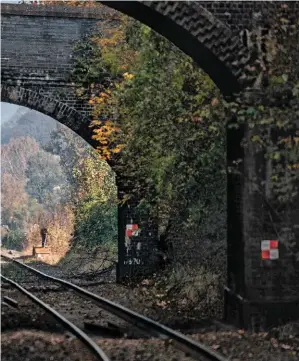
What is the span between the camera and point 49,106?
18.3 m

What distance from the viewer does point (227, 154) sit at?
1109 cm

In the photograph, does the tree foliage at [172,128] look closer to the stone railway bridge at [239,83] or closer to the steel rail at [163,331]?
the stone railway bridge at [239,83]

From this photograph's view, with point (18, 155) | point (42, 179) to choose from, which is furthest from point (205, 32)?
point (18, 155)

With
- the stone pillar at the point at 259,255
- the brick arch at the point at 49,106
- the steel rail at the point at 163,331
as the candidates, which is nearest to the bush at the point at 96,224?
the brick arch at the point at 49,106

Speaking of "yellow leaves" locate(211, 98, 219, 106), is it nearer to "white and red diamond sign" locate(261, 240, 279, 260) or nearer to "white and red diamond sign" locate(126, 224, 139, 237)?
"white and red diamond sign" locate(261, 240, 279, 260)

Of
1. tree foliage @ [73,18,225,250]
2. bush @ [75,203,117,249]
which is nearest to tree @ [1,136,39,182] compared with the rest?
bush @ [75,203,117,249]

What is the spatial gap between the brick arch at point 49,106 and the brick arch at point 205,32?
8.15 m

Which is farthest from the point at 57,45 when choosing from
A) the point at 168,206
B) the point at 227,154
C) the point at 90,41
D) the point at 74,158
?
the point at 74,158

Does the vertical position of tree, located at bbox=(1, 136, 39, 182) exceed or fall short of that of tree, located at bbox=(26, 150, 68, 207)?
it exceeds it

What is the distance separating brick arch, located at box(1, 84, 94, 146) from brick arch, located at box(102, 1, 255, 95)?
8153 millimetres

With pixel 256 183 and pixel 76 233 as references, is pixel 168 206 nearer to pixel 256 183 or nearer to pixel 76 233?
pixel 256 183

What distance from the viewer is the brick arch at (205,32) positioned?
9.91 m

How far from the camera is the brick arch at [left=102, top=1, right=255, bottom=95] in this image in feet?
32.5

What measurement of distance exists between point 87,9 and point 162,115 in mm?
6575
